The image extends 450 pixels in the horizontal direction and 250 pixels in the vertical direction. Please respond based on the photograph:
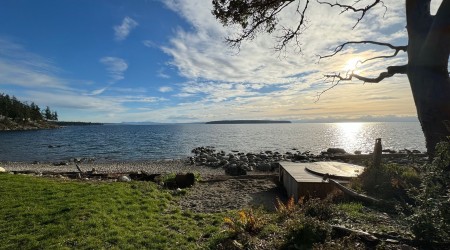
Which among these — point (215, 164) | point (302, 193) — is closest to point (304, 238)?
point (302, 193)

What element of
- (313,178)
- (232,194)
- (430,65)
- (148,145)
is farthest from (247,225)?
(148,145)

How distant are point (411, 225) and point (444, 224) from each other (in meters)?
0.53

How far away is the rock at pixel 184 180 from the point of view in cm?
Answer: 1666

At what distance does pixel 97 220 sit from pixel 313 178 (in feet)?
27.0

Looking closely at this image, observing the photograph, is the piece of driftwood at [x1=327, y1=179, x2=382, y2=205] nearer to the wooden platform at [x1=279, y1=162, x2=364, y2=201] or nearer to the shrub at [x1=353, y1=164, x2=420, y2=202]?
the shrub at [x1=353, y1=164, x2=420, y2=202]

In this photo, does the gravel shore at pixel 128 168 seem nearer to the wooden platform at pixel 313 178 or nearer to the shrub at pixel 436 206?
the wooden platform at pixel 313 178

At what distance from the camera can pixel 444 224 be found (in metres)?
4.51

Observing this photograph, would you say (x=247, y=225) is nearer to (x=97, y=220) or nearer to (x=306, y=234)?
(x=306, y=234)

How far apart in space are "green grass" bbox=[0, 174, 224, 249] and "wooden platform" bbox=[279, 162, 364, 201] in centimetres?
373

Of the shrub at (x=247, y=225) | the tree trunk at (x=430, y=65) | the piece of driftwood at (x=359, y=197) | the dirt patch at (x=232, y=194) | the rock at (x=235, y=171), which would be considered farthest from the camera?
the rock at (x=235, y=171)

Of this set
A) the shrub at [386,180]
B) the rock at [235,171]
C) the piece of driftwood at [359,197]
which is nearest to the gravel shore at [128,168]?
the rock at [235,171]

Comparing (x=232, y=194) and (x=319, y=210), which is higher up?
(x=319, y=210)

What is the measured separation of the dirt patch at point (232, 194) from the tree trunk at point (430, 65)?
6660mm

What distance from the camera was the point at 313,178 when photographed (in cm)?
1201
